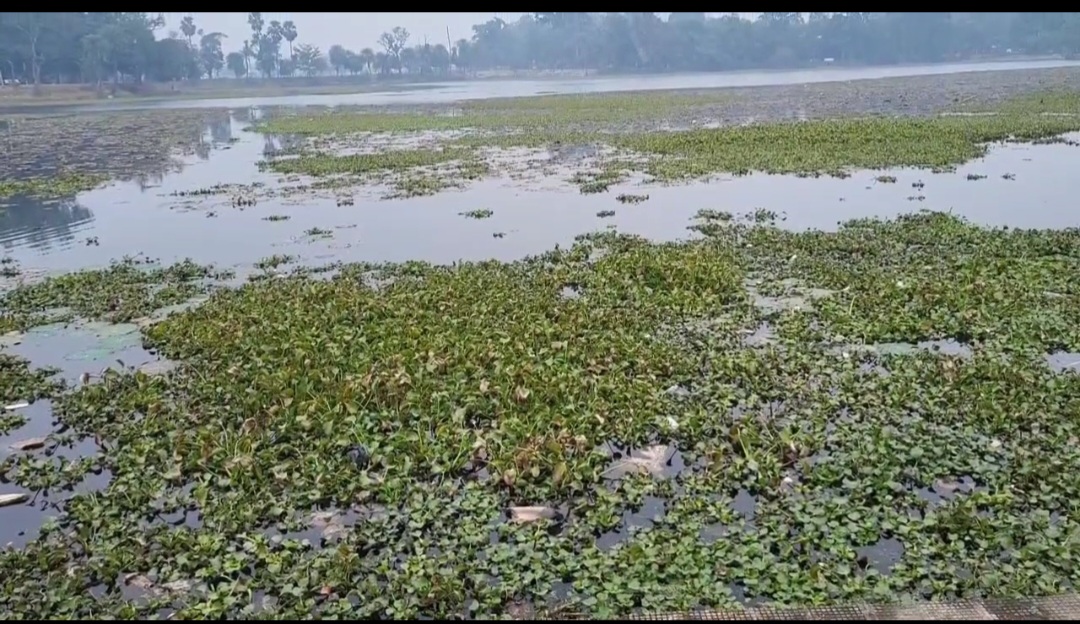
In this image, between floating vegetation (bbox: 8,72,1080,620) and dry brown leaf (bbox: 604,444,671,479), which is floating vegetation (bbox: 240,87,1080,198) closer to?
floating vegetation (bbox: 8,72,1080,620)

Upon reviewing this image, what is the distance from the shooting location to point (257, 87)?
87.7 m

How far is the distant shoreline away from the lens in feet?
198

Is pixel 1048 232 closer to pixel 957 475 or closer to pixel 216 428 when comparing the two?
pixel 957 475

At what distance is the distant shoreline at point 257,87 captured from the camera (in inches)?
2375

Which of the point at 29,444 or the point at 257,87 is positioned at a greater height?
the point at 257,87

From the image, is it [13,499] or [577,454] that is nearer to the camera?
[13,499]

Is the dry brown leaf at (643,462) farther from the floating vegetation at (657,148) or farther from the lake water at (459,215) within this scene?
the floating vegetation at (657,148)

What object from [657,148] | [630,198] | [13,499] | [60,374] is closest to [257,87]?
[657,148]

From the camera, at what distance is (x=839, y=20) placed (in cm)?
10681

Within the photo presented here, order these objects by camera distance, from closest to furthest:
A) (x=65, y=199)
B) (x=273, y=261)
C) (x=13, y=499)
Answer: (x=13, y=499) → (x=273, y=261) → (x=65, y=199)

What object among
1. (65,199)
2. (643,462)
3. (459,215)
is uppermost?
(65,199)

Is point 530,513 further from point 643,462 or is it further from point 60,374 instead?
point 60,374

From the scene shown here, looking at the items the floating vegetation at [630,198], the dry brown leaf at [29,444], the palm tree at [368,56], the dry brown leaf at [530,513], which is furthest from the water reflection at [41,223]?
the palm tree at [368,56]

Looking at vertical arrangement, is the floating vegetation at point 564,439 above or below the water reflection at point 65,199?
below
